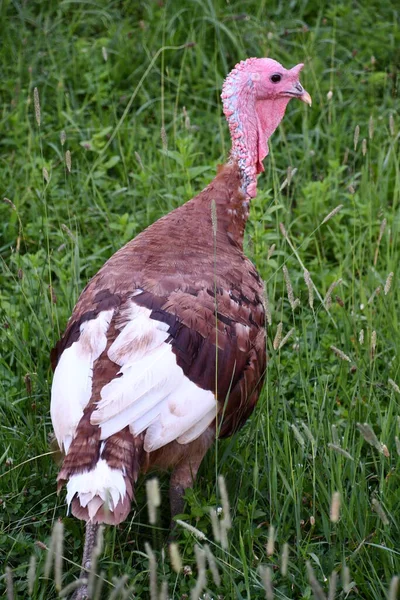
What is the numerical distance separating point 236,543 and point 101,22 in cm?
392

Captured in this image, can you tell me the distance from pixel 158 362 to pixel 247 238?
1436mm

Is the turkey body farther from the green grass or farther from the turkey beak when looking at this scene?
the turkey beak

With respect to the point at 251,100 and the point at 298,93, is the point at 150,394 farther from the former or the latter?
the point at 298,93

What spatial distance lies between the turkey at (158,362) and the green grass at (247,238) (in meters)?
0.16

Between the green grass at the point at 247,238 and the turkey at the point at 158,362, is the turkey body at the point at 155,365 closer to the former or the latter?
the turkey at the point at 158,362

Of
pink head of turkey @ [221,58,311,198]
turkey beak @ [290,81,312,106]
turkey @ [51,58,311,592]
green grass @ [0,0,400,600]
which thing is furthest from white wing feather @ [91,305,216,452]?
turkey beak @ [290,81,312,106]

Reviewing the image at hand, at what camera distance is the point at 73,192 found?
201 inches

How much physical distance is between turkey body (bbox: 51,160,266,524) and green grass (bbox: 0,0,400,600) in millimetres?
154

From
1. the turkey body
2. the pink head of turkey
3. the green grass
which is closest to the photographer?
the turkey body

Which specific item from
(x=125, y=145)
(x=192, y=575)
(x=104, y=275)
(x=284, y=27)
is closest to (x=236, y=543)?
(x=192, y=575)

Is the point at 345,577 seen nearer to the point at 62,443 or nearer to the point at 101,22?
the point at 62,443

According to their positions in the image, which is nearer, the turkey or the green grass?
the turkey

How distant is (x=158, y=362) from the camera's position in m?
3.02

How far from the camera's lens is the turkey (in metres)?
2.90
